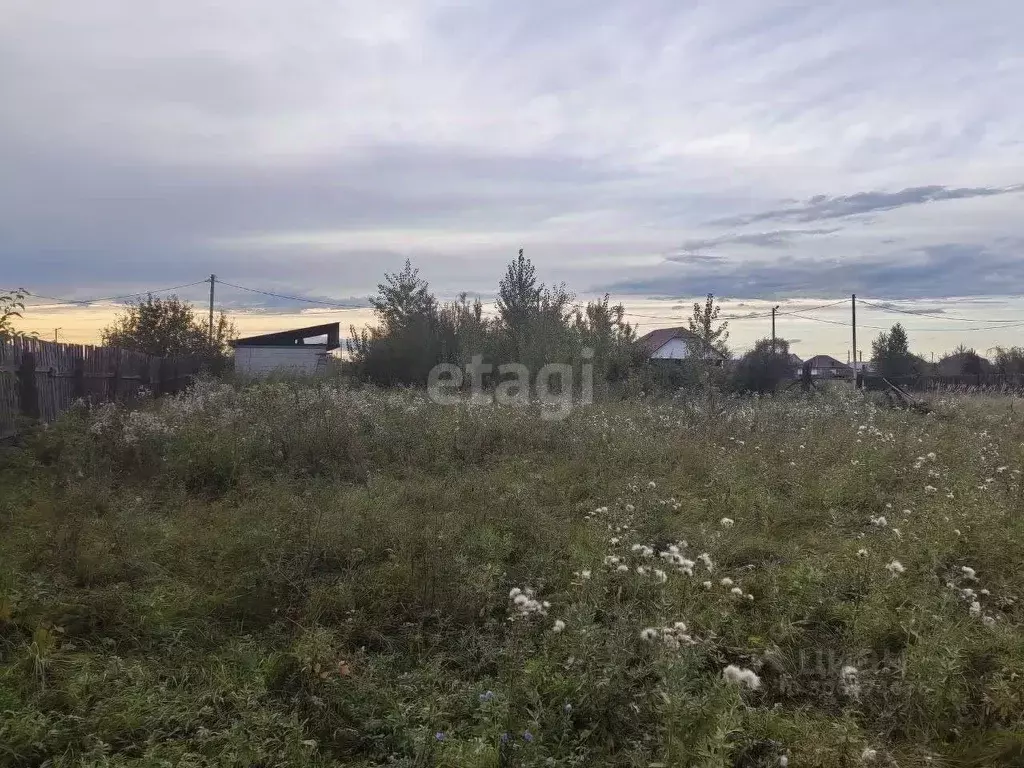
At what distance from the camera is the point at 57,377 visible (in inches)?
417

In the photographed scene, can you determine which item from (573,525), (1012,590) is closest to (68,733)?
(573,525)

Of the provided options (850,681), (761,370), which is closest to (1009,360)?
(761,370)

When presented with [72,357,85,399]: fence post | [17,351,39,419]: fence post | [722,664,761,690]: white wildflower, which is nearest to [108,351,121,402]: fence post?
[72,357,85,399]: fence post

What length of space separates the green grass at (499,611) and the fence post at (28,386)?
8.46ft

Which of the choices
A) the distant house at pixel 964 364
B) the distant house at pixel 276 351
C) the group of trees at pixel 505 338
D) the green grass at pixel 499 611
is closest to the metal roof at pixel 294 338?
the distant house at pixel 276 351

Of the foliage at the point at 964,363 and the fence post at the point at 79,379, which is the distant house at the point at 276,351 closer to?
the fence post at the point at 79,379

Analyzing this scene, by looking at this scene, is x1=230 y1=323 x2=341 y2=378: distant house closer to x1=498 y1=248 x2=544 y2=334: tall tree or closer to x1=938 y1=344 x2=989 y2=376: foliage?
x1=498 y1=248 x2=544 y2=334: tall tree

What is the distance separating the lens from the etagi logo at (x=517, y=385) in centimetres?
1220

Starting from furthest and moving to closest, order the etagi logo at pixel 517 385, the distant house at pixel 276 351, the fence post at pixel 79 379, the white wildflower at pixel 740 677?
the distant house at pixel 276 351 < the etagi logo at pixel 517 385 < the fence post at pixel 79 379 < the white wildflower at pixel 740 677

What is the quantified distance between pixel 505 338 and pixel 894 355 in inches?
925

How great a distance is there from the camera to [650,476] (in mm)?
7121

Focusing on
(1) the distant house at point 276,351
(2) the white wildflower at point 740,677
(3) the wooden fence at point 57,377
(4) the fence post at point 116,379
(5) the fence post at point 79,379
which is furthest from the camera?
(1) the distant house at point 276,351

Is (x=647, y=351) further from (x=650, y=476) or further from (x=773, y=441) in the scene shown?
(x=650, y=476)

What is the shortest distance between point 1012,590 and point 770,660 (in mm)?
1942
